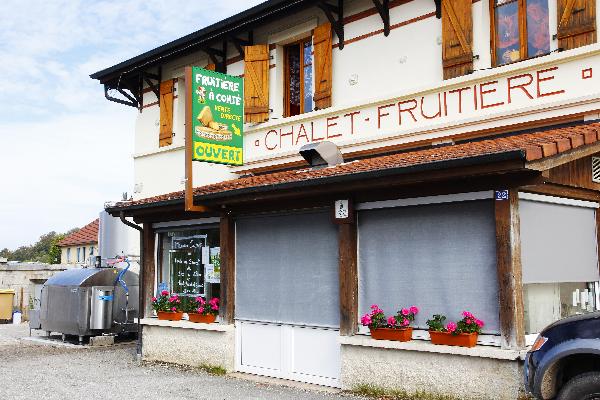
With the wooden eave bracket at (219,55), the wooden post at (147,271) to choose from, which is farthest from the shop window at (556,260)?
the wooden eave bracket at (219,55)

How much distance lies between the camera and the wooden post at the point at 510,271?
7273mm

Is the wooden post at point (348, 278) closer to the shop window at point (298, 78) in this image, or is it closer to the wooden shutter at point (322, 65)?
the wooden shutter at point (322, 65)

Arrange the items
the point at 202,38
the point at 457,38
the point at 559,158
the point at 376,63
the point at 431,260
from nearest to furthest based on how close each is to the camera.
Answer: the point at 559,158, the point at 431,260, the point at 457,38, the point at 376,63, the point at 202,38

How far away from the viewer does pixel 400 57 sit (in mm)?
10883

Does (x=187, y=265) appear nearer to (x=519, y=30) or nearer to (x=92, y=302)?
(x=92, y=302)

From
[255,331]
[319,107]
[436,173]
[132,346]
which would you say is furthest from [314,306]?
[132,346]

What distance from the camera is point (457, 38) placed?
10094mm

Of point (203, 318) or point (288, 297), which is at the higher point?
point (288, 297)

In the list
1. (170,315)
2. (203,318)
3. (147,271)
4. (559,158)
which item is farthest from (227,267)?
(559,158)

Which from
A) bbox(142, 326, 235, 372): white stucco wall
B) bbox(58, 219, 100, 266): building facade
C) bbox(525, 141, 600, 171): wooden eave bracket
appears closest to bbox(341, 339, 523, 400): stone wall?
bbox(525, 141, 600, 171): wooden eave bracket

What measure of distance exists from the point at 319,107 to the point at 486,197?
4918 millimetres

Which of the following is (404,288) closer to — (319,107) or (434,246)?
(434,246)

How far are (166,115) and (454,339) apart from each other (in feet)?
30.7

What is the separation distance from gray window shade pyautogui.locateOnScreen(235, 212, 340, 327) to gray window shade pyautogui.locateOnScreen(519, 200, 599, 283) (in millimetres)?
2623
